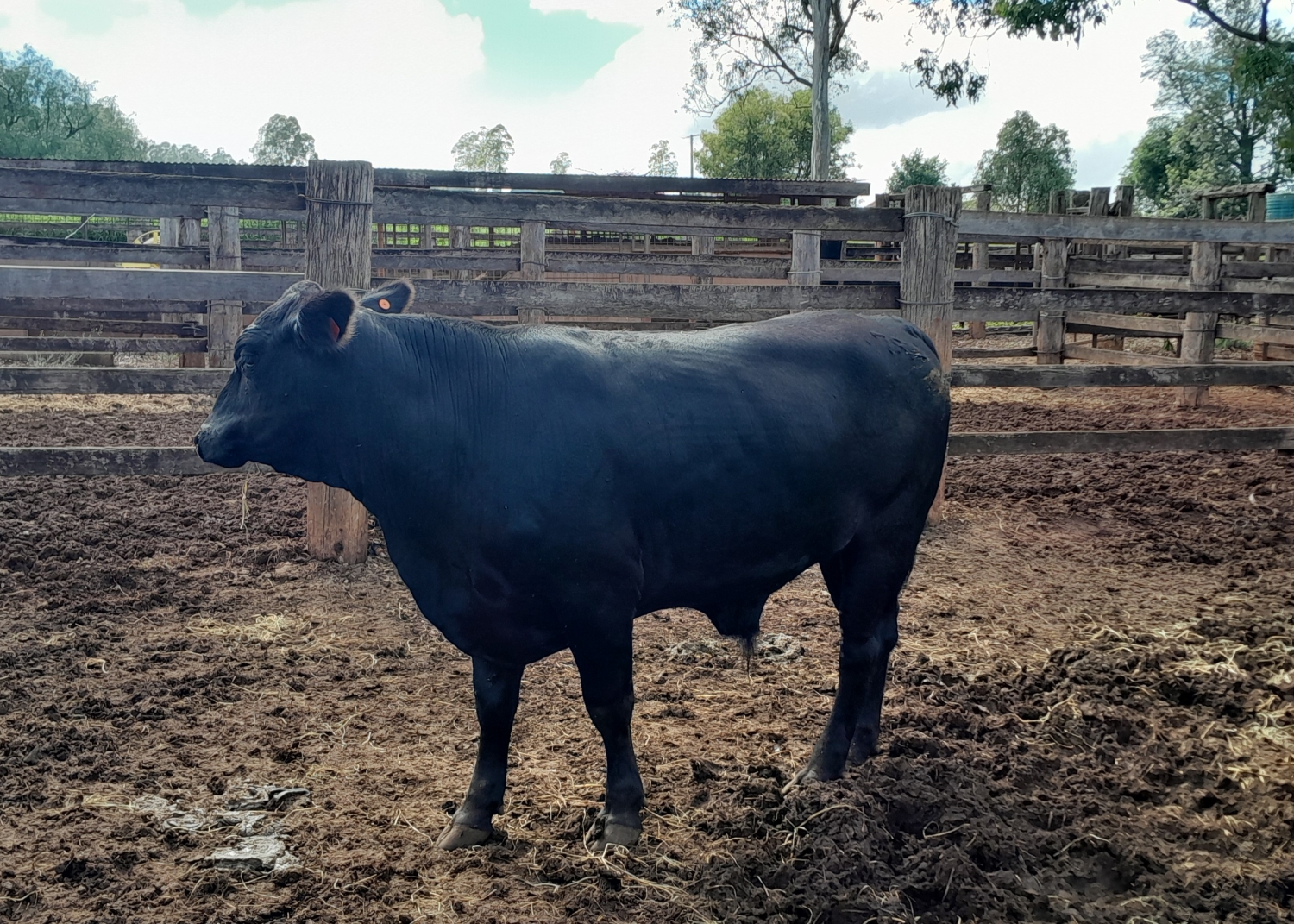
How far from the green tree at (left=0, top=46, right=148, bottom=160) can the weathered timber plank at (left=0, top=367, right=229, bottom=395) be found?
42.1 m

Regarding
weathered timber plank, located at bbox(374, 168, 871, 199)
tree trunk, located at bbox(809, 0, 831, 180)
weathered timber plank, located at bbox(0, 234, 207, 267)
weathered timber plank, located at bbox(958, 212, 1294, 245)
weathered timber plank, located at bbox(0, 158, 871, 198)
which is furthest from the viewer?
tree trunk, located at bbox(809, 0, 831, 180)

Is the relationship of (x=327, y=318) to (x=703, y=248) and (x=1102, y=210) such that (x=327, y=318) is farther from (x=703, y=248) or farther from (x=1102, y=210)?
(x=1102, y=210)

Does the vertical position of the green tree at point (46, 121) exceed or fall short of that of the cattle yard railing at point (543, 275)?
it exceeds it

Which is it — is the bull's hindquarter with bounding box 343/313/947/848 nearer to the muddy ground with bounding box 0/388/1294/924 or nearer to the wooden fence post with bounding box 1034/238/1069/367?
the muddy ground with bounding box 0/388/1294/924

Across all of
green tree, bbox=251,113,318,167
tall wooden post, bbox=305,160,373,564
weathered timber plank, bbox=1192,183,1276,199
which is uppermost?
green tree, bbox=251,113,318,167

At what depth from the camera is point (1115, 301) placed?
6.93 m

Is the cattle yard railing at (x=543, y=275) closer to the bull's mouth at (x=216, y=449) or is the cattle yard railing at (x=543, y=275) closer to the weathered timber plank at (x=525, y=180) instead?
the weathered timber plank at (x=525, y=180)

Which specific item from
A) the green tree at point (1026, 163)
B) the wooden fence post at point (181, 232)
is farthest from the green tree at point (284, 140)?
the wooden fence post at point (181, 232)

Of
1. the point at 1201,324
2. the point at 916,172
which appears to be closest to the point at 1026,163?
the point at 916,172

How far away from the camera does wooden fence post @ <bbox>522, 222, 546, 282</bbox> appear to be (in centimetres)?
754

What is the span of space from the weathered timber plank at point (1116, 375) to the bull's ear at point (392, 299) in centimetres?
412

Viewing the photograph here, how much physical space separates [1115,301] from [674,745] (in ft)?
16.4

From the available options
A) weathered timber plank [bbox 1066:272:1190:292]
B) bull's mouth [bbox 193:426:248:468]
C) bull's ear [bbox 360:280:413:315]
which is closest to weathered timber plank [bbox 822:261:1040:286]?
weathered timber plank [bbox 1066:272:1190:292]

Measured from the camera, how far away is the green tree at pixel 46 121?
149 feet
